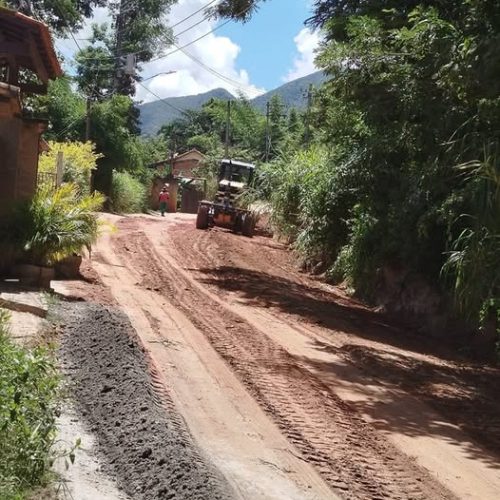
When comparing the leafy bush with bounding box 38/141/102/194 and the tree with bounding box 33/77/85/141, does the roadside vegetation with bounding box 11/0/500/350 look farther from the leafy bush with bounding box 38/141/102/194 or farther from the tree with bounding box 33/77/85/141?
the tree with bounding box 33/77/85/141

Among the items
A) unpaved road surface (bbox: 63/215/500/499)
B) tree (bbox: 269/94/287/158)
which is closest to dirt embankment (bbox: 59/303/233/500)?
unpaved road surface (bbox: 63/215/500/499)

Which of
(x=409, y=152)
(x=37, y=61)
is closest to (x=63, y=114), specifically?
(x=37, y=61)

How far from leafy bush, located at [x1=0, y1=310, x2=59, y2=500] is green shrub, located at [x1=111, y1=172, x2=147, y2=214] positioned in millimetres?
34081

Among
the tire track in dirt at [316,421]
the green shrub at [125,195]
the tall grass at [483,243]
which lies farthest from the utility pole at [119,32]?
the tall grass at [483,243]

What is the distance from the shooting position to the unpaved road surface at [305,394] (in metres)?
5.78

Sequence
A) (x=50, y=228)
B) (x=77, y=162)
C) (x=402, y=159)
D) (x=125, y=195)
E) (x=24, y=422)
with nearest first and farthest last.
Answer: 1. (x=24, y=422)
2. (x=50, y=228)
3. (x=402, y=159)
4. (x=77, y=162)
5. (x=125, y=195)

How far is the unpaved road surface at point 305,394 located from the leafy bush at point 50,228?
88 centimetres

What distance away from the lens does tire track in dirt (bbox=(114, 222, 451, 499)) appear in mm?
5711

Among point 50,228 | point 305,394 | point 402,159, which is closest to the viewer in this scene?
point 305,394

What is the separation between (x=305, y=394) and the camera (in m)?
8.09

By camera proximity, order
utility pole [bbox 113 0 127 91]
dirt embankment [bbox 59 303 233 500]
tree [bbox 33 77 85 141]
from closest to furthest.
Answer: dirt embankment [bbox 59 303 233 500] → tree [bbox 33 77 85 141] → utility pole [bbox 113 0 127 91]

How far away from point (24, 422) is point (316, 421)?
124 inches

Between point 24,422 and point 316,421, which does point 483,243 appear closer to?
point 316,421

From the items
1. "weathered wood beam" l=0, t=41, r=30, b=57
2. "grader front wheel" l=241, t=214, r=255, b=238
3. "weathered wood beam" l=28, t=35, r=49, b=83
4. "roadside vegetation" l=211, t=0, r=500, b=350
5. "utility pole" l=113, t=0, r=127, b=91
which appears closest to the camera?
"roadside vegetation" l=211, t=0, r=500, b=350
